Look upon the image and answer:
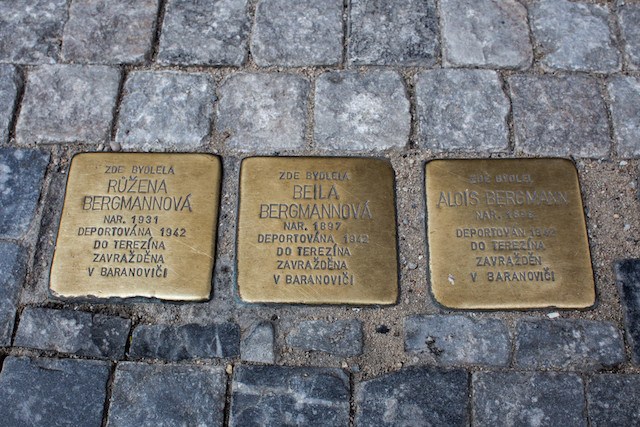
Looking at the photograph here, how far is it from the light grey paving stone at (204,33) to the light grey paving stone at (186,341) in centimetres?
118

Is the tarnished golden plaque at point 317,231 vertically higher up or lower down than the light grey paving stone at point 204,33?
lower down

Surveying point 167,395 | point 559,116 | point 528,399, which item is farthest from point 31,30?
point 528,399

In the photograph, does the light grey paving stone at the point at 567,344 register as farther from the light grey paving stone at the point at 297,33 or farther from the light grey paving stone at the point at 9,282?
the light grey paving stone at the point at 9,282

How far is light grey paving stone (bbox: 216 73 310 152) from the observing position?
7.53ft

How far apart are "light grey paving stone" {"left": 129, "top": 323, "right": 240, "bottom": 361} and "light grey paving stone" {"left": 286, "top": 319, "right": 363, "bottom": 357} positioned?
8.8 inches

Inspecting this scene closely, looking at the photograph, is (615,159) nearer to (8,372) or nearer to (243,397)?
(243,397)

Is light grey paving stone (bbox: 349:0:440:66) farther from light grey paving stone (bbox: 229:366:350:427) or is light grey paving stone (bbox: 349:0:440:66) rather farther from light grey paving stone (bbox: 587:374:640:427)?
light grey paving stone (bbox: 587:374:640:427)

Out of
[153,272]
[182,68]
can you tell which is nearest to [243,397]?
[153,272]

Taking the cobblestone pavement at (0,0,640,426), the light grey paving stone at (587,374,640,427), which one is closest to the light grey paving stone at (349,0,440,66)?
the cobblestone pavement at (0,0,640,426)

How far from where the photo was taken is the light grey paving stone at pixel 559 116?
2283 millimetres

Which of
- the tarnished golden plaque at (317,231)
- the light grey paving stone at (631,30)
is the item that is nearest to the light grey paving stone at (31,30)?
the tarnished golden plaque at (317,231)

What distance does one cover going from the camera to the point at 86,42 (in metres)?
2.49

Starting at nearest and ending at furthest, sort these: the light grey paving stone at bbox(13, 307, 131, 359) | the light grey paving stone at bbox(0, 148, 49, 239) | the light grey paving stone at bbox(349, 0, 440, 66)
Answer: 1. the light grey paving stone at bbox(13, 307, 131, 359)
2. the light grey paving stone at bbox(0, 148, 49, 239)
3. the light grey paving stone at bbox(349, 0, 440, 66)

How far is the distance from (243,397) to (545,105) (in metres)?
1.74
